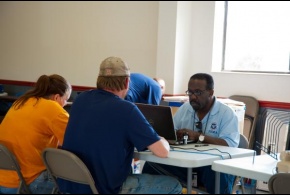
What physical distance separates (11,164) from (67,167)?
1.40 feet

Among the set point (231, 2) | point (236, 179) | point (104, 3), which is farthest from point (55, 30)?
point (236, 179)

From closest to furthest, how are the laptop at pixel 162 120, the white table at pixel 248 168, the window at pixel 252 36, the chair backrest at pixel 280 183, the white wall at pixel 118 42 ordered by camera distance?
the chair backrest at pixel 280 183 → the white table at pixel 248 168 → the laptop at pixel 162 120 → the window at pixel 252 36 → the white wall at pixel 118 42

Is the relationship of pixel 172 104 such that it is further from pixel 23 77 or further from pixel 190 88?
pixel 23 77

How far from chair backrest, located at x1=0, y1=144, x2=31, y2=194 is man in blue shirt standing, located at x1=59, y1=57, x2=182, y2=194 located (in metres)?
0.30

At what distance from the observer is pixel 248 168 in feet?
6.71

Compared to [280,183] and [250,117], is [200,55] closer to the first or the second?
[250,117]

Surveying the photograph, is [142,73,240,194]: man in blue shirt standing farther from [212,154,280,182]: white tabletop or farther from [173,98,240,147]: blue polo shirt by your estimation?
[212,154,280,182]: white tabletop

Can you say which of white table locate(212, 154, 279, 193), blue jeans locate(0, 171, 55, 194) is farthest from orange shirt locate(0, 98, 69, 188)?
white table locate(212, 154, 279, 193)

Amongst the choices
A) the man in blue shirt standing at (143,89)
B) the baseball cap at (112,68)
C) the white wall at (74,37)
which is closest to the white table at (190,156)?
the baseball cap at (112,68)

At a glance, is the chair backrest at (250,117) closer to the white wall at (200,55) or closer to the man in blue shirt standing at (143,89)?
the white wall at (200,55)

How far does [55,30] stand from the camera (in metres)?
6.13

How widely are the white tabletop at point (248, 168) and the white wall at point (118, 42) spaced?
7.50 feet

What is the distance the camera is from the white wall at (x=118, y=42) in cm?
489

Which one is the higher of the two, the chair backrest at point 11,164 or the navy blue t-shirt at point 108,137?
the navy blue t-shirt at point 108,137
